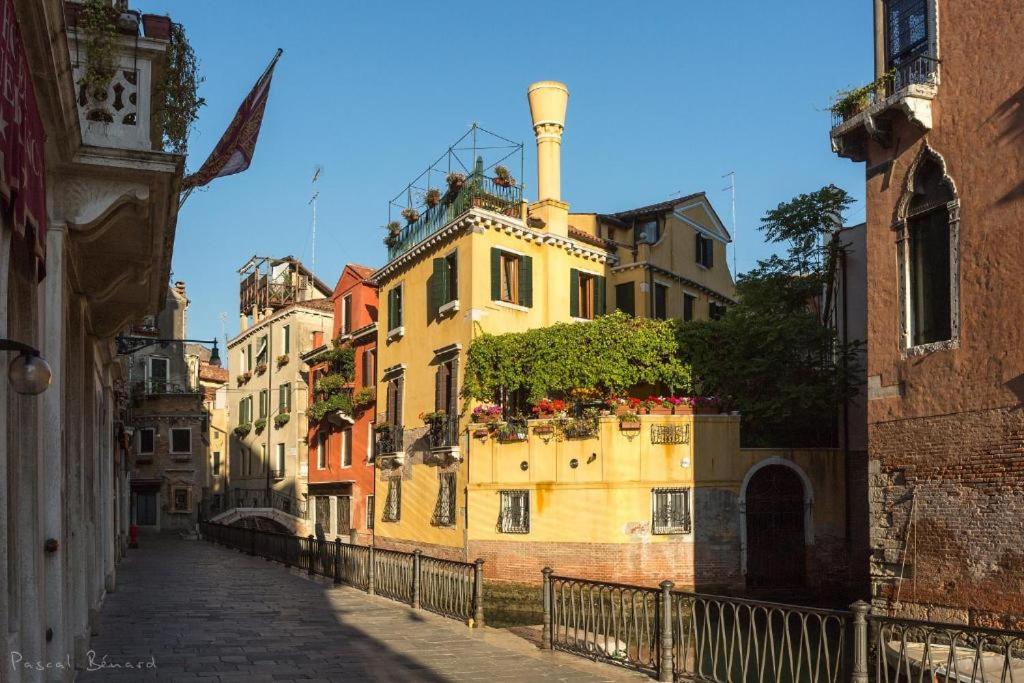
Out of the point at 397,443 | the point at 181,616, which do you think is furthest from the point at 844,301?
the point at 181,616

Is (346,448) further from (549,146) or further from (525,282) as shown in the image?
(549,146)

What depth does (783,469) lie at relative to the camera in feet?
83.7

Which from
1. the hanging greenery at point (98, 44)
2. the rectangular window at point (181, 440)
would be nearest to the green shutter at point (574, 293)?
the hanging greenery at point (98, 44)

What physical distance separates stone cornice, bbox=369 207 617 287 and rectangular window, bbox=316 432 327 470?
9164 millimetres

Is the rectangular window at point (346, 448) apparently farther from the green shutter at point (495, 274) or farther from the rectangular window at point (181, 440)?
the rectangular window at point (181, 440)

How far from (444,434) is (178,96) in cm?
1945

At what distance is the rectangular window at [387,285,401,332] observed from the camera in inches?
1300

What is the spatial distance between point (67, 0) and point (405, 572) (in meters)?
10.4

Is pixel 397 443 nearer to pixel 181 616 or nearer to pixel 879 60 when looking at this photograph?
pixel 181 616

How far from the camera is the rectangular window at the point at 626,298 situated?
106ft

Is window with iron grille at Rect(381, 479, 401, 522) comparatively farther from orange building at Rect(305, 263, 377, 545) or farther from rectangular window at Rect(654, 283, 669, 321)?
rectangular window at Rect(654, 283, 669, 321)

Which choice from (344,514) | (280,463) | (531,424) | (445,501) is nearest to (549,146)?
(531,424)

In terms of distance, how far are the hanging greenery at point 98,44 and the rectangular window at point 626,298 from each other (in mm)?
24566

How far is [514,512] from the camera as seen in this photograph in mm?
26219
